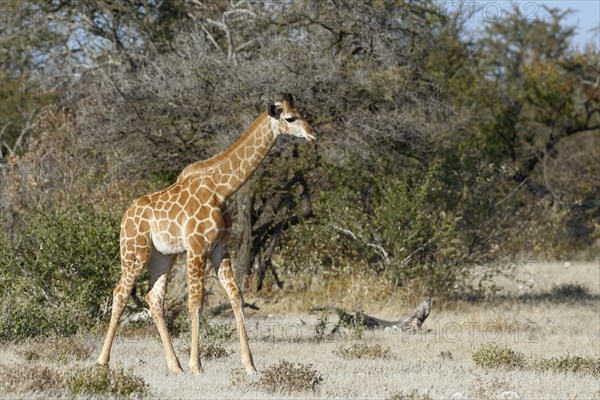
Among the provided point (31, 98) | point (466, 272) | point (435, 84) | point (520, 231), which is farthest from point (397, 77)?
point (31, 98)

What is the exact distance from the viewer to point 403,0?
17469 mm

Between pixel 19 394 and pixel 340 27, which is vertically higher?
pixel 340 27

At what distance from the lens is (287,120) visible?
32.1ft

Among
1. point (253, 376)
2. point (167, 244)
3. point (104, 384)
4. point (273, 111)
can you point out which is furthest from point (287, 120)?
point (104, 384)

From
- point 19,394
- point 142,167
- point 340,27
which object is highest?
point 340,27

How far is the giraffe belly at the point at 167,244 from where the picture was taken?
9.99m

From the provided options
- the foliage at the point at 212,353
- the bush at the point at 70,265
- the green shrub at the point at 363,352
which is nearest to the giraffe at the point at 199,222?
the foliage at the point at 212,353

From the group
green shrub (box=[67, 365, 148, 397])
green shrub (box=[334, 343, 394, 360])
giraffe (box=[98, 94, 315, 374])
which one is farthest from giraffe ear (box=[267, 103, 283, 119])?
green shrub (box=[334, 343, 394, 360])

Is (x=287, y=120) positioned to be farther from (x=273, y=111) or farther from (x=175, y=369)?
(x=175, y=369)

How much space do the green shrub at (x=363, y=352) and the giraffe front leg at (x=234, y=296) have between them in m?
1.82

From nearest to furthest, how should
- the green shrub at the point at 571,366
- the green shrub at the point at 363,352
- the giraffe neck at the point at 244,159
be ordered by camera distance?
the giraffe neck at the point at 244,159, the green shrub at the point at 571,366, the green shrub at the point at 363,352

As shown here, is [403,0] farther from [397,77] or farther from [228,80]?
[228,80]

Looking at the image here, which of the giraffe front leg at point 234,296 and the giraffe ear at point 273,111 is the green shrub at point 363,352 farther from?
the giraffe ear at point 273,111

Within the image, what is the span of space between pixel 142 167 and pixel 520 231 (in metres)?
7.60
